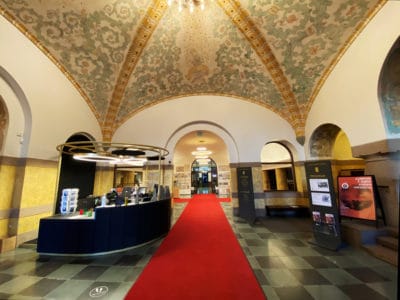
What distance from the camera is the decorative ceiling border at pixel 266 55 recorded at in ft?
15.6

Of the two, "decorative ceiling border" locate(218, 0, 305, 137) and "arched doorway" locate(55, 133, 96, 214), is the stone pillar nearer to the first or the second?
"decorative ceiling border" locate(218, 0, 305, 137)

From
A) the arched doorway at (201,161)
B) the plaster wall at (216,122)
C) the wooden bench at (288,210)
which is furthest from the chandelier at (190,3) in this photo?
the arched doorway at (201,161)

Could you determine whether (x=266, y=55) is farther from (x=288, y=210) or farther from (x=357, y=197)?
(x=288, y=210)

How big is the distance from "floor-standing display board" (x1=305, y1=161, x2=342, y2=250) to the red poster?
0.97 m

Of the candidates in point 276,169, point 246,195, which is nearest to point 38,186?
point 246,195

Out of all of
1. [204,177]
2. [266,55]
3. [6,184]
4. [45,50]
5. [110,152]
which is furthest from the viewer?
[204,177]

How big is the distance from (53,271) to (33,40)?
569 centimetres

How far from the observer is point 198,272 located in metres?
2.81

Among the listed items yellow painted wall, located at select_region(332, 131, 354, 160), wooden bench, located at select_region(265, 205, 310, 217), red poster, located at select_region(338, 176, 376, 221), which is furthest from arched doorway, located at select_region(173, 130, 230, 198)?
red poster, located at select_region(338, 176, 376, 221)

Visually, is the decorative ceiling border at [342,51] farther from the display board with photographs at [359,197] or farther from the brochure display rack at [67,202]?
the brochure display rack at [67,202]

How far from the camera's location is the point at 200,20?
495 centimetres

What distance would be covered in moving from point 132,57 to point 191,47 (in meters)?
2.16

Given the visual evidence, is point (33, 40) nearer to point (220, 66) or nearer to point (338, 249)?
point (220, 66)

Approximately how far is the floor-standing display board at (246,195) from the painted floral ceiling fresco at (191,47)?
292 centimetres
